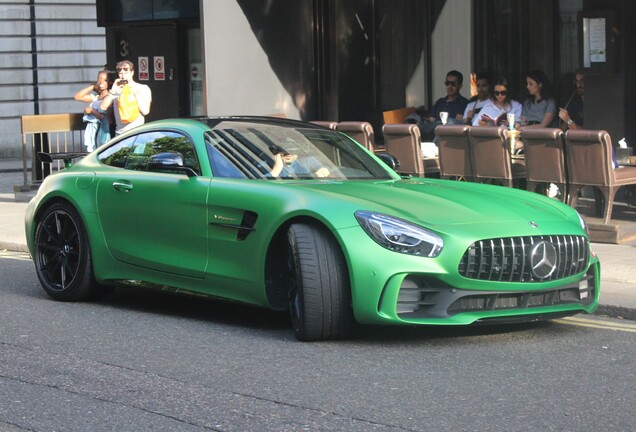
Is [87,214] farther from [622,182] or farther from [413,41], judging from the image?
[413,41]

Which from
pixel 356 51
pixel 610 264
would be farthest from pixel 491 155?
pixel 356 51

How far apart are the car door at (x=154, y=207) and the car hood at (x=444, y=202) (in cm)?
89

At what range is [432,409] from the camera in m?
6.08

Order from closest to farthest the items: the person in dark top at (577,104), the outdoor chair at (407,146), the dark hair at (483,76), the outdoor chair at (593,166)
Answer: the outdoor chair at (593,166), the outdoor chair at (407,146), the person in dark top at (577,104), the dark hair at (483,76)

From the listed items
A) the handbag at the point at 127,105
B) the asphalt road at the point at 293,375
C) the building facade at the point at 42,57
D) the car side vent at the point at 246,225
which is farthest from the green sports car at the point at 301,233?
the building facade at the point at 42,57

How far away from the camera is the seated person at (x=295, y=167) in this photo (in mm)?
8469

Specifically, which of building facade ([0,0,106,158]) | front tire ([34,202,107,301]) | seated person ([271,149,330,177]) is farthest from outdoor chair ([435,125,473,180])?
building facade ([0,0,106,158])

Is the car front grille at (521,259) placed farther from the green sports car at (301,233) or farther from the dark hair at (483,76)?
the dark hair at (483,76)

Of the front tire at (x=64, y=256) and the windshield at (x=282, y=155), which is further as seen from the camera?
the front tire at (x=64, y=256)

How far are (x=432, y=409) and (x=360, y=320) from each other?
1428 mm

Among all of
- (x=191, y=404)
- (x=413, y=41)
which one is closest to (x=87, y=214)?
(x=191, y=404)

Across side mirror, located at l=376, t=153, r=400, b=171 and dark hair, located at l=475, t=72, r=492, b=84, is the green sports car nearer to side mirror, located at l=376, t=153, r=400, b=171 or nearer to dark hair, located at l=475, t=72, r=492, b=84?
side mirror, located at l=376, t=153, r=400, b=171

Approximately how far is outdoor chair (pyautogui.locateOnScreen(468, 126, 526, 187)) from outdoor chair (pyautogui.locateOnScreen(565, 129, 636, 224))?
67 centimetres

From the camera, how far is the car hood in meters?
7.57
